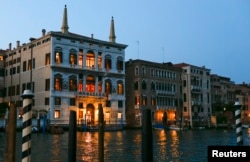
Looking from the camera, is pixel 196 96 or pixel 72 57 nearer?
pixel 72 57

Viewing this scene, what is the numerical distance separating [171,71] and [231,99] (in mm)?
23383

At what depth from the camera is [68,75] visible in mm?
46344

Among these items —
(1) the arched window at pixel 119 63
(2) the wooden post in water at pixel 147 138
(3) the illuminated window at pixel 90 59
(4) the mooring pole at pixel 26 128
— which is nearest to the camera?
(2) the wooden post in water at pixel 147 138

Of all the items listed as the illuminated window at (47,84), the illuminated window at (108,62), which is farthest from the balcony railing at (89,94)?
the illuminated window at (47,84)

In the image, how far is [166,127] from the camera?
178ft

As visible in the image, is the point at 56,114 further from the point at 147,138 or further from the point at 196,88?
the point at 147,138

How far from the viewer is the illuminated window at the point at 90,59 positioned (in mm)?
48750

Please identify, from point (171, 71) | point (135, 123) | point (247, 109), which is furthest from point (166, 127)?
point (247, 109)

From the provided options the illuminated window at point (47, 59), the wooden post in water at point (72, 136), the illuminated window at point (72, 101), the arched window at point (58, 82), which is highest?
the illuminated window at point (47, 59)

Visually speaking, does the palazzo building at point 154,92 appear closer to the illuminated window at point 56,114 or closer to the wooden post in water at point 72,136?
the illuminated window at point 56,114

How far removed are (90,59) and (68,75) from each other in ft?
14.1

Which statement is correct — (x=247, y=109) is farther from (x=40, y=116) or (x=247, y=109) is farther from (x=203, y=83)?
(x=40, y=116)

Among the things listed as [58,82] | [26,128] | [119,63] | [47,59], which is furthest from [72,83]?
[26,128]

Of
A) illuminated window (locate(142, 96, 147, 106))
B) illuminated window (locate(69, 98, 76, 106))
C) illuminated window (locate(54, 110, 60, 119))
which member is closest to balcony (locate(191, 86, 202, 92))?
illuminated window (locate(142, 96, 147, 106))
